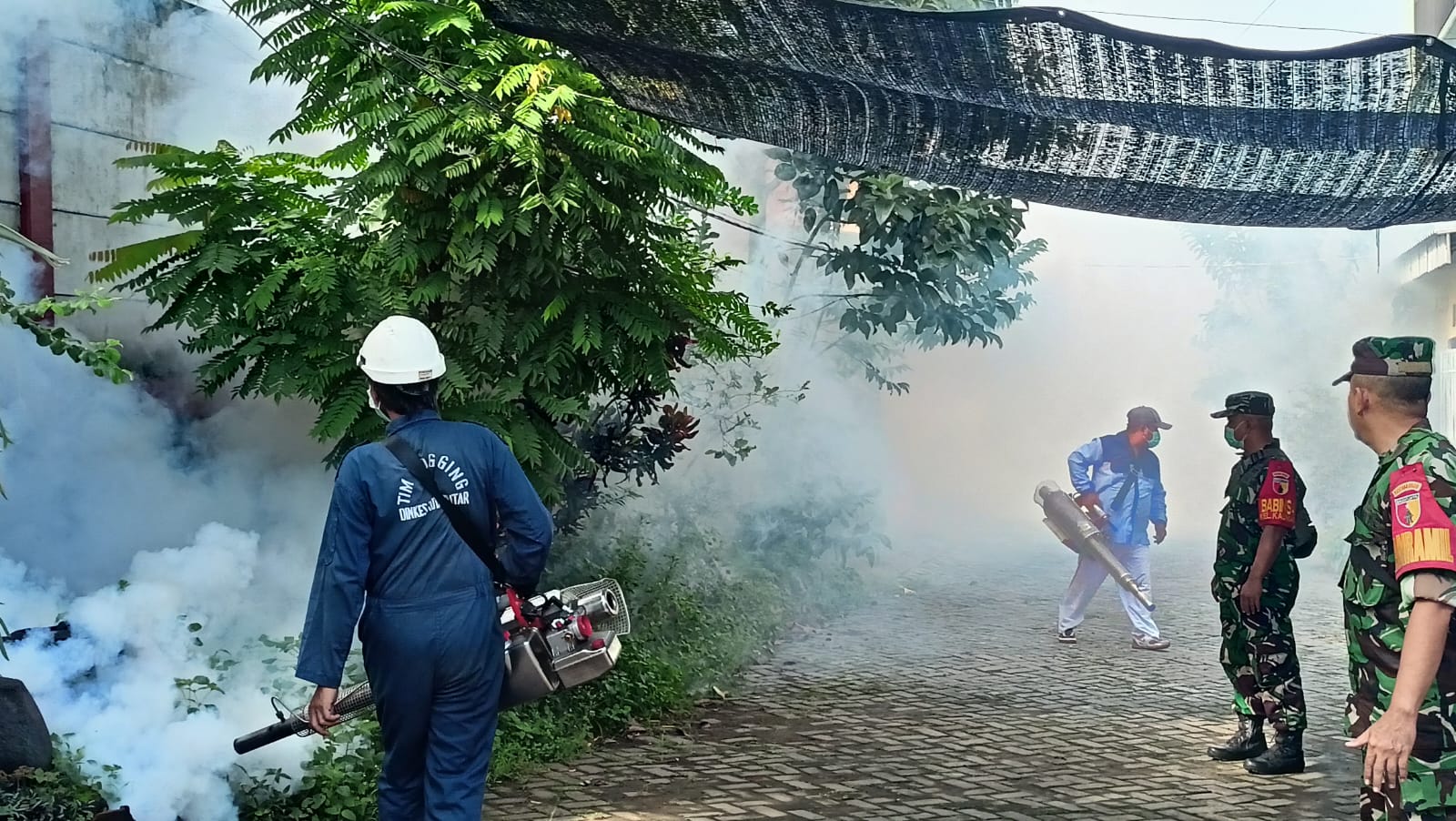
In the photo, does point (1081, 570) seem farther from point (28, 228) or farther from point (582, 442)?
point (28, 228)

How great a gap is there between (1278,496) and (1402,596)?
2860mm

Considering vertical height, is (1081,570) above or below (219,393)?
below

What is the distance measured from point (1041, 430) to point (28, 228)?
20715mm

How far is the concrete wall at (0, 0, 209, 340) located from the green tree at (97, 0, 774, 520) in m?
0.55

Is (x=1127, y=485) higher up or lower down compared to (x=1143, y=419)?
lower down

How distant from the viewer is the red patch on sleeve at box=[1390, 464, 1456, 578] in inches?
144

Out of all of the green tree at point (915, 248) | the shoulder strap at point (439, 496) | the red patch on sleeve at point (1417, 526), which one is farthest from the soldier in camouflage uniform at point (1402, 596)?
the green tree at point (915, 248)

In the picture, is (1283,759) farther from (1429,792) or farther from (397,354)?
(397,354)

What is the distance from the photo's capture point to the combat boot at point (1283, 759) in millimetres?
6551

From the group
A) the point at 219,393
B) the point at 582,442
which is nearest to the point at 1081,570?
the point at 582,442

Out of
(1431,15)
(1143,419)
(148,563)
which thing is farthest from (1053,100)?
(1431,15)

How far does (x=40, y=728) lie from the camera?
16.2ft

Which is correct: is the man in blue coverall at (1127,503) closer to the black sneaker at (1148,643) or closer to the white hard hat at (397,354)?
the black sneaker at (1148,643)

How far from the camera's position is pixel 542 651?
177 inches
